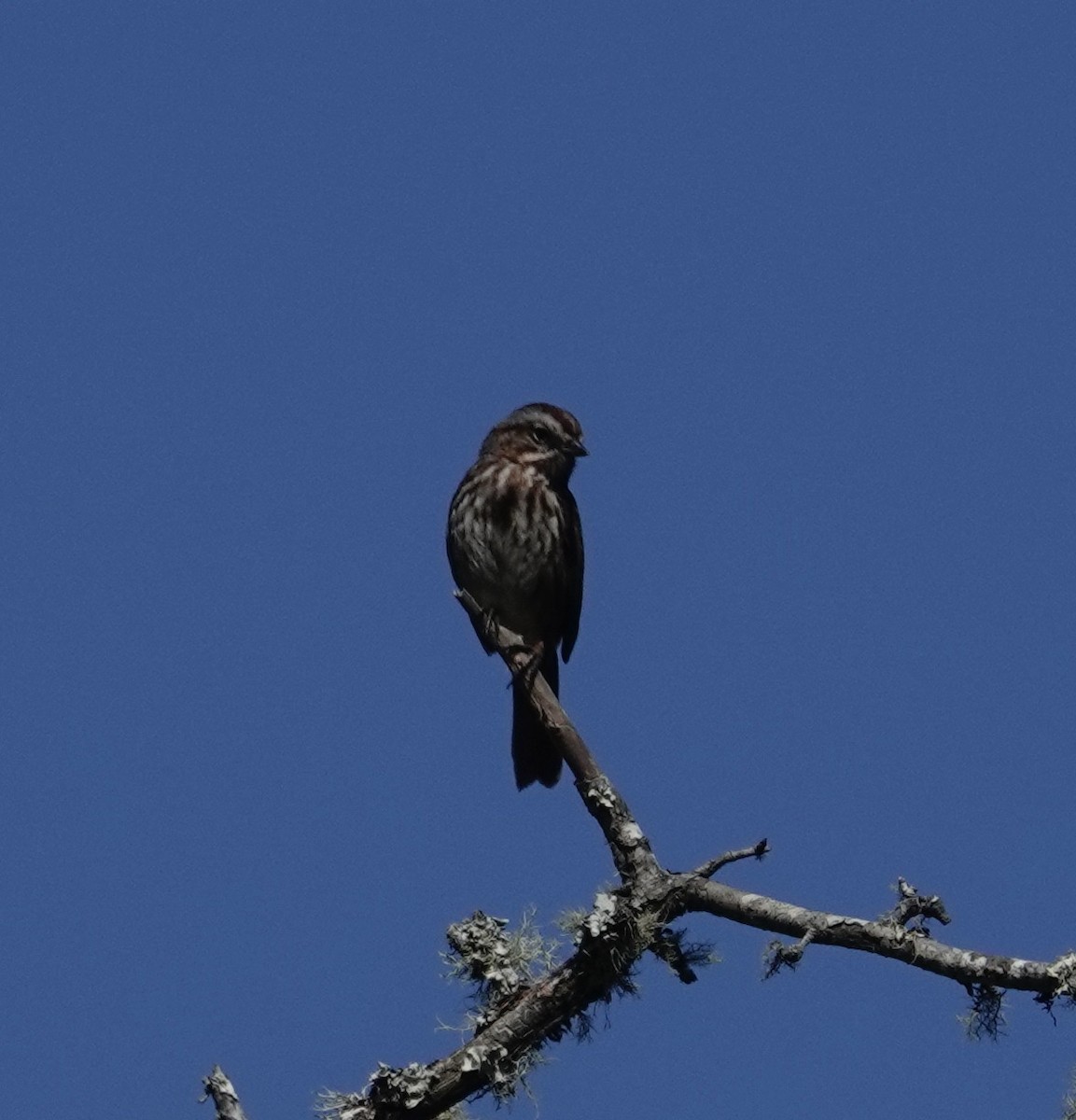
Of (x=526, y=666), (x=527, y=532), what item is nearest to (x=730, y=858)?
(x=526, y=666)

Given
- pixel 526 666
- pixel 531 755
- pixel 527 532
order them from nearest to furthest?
pixel 526 666
pixel 531 755
pixel 527 532

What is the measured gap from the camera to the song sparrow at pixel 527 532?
8742mm

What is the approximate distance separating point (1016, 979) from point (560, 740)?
173cm

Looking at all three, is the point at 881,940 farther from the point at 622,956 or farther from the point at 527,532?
the point at 527,532

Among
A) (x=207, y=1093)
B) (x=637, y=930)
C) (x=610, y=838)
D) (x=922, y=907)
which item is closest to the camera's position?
(x=207, y=1093)

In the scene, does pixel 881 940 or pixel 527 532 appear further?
pixel 527 532

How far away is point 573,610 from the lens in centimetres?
898

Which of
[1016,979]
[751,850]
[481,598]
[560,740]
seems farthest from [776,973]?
[481,598]

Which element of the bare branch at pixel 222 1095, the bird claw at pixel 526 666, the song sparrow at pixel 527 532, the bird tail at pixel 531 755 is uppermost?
the song sparrow at pixel 527 532

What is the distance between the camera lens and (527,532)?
875 centimetres

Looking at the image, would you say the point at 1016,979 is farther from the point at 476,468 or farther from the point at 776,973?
the point at 476,468

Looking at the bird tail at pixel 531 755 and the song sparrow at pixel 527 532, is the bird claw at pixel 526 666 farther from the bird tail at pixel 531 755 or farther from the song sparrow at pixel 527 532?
the song sparrow at pixel 527 532

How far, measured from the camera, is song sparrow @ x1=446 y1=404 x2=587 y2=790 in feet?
28.7

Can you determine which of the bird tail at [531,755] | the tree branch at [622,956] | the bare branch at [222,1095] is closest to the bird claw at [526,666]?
the bird tail at [531,755]
